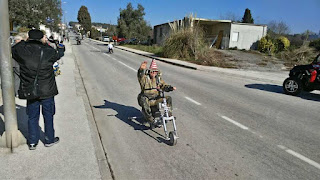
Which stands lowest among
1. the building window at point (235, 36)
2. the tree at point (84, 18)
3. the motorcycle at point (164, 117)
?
the motorcycle at point (164, 117)

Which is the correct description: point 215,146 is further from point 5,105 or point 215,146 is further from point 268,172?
point 5,105

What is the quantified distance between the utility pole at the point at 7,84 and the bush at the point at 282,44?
Result: 2998 cm

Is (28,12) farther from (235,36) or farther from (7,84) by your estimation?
(7,84)

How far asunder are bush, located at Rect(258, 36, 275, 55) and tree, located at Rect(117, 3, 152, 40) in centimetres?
2754

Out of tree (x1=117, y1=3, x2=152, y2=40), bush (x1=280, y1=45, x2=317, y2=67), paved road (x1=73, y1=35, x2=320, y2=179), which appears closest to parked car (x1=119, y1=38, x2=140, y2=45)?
tree (x1=117, y1=3, x2=152, y2=40)

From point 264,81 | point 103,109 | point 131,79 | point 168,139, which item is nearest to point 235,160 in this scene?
point 168,139

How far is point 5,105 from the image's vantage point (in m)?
3.67

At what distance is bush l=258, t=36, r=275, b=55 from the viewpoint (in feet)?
93.9

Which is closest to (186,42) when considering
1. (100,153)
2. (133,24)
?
(100,153)

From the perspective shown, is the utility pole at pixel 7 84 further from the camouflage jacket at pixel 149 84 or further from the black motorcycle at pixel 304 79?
the black motorcycle at pixel 304 79

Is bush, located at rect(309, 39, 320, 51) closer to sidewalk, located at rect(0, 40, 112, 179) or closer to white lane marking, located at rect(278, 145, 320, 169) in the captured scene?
white lane marking, located at rect(278, 145, 320, 169)

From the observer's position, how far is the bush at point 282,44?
28438 mm

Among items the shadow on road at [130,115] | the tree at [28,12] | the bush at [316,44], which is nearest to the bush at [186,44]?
the tree at [28,12]

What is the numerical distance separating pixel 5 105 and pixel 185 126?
132 inches
